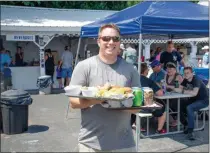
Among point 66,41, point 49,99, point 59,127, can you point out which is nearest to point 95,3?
point 66,41

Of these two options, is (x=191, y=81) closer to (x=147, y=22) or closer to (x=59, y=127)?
(x=147, y=22)

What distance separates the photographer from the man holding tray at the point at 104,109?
229cm

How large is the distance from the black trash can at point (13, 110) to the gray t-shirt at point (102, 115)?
3810mm

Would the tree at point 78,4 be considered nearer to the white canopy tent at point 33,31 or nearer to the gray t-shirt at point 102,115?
the white canopy tent at point 33,31

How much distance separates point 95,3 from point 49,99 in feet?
48.5

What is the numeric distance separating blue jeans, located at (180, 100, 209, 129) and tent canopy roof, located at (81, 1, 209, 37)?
1339 mm

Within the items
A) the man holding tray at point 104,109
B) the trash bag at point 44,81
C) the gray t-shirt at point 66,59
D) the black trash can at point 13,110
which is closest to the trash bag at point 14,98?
the black trash can at point 13,110

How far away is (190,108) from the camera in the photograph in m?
5.73

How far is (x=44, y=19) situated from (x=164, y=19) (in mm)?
9480

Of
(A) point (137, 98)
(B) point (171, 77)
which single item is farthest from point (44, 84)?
(A) point (137, 98)

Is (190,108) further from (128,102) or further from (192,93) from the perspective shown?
(128,102)

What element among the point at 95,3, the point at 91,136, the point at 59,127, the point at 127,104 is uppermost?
the point at 95,3

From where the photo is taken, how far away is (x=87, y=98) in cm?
212

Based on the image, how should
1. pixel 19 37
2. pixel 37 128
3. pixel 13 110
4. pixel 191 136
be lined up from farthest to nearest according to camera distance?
pixel 19 37, pixel 37 128, pixel 13 110, pixel 191 136
